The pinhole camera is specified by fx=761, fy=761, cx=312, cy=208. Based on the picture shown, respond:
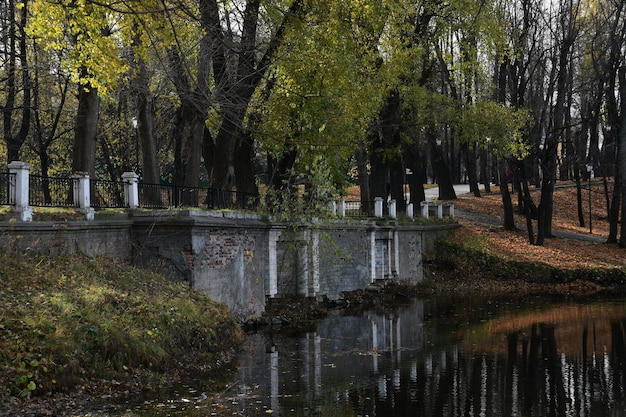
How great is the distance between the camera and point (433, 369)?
15.0 meters

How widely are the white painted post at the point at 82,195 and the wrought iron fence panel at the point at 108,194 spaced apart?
865 mm

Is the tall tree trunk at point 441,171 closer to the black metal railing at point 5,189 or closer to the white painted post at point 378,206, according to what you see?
the white painted post at point 378,206

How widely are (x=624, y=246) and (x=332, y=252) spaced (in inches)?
650

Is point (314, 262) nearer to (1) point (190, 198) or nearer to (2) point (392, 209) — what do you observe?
(1) point (190, 198)

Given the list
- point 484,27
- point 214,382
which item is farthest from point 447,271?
point 214,382

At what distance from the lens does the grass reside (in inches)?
437

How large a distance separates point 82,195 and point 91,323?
4.53 m

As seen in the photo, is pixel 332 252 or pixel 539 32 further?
pixel 539 32

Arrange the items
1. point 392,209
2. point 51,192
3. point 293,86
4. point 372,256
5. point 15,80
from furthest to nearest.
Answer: point 392,209
point 372,256
point 15,80
point 293,86
point 51,192

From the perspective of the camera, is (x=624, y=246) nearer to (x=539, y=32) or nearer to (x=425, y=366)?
(x=539, y=32)

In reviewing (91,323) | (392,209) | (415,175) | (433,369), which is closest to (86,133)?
(91,323)

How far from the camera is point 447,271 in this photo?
32.4 meters

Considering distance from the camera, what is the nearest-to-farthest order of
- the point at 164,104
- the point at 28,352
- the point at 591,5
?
the point at 28,352 → the point at 164,104 → the point at 591,5

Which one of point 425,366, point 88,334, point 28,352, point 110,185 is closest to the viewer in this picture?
point 28,352
